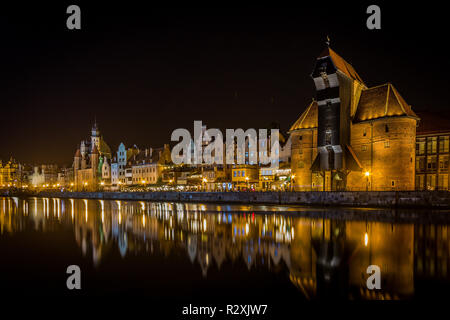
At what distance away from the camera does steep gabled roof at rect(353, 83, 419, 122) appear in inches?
1483

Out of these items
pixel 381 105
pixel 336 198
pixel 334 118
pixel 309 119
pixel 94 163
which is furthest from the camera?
pixel 94 163

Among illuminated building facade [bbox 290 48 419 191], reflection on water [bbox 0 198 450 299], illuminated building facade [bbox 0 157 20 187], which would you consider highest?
illuminated building facade [bbox 290 48 419 191]

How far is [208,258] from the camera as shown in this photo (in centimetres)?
1235

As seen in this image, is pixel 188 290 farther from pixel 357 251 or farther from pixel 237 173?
pixel 237 173

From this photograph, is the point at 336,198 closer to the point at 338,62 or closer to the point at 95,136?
the point at 338,62

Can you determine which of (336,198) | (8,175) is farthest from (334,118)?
(8,175)

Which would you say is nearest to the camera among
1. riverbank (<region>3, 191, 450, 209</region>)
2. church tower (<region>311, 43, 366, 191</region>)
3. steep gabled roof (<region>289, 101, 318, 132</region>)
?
riverbank (<region>3, 191, 450, 209</region>)

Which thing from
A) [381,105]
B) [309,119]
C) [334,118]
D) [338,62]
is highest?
[338,62]

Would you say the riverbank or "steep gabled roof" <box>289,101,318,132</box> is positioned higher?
"steep gabled roof" <box>289,101,318,132</box>

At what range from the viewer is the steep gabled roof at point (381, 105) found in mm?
37656

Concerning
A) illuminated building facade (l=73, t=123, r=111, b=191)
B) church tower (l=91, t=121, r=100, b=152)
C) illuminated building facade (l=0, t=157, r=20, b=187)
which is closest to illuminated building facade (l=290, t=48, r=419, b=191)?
illuminated building facade (l=73, t=123, r=111, b=191)

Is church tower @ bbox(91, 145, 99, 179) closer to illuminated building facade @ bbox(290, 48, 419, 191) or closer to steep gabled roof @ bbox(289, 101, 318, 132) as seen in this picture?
steep gabled roof @ bbox(289, 101, 318, 132)

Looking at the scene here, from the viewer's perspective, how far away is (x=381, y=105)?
39062 millimetres

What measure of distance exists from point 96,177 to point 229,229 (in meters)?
103
